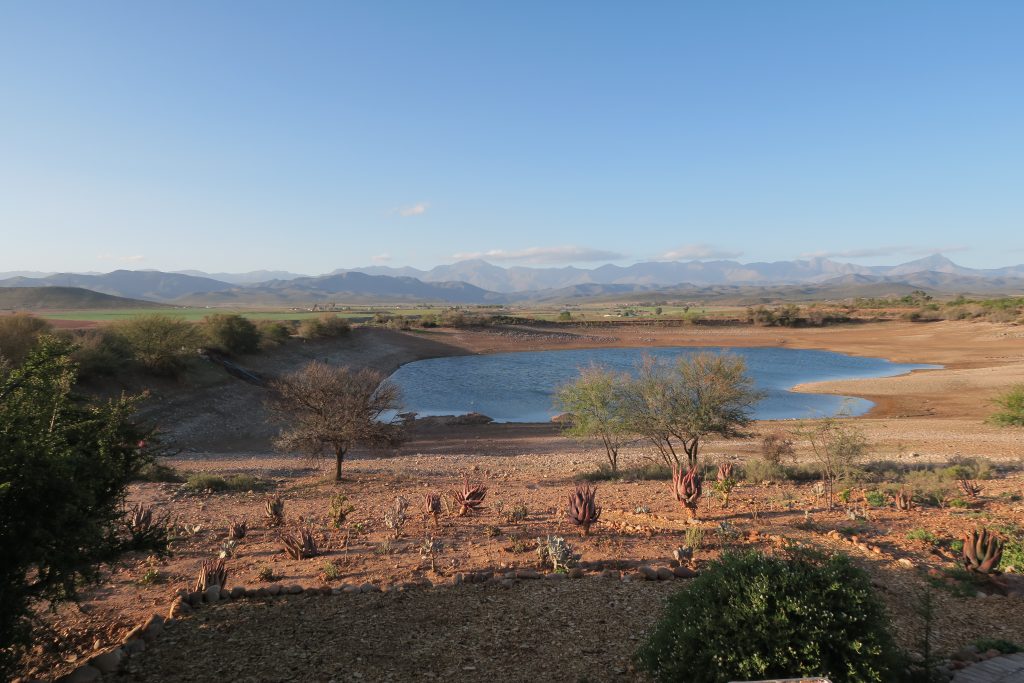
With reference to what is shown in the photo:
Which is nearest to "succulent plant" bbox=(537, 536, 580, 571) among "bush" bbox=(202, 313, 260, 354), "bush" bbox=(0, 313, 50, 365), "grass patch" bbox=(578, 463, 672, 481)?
"grass patch" bbox=(578, 463, 672, 481)

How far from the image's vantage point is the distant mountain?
11806 cm

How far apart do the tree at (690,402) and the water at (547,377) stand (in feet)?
27.7

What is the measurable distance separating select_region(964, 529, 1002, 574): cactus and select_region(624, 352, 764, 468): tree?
27.2 feet

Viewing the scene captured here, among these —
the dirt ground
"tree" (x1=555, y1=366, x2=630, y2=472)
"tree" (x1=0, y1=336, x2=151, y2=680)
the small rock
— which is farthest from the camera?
"tree" (x1=555, y1=366, x2=630, y2=472)

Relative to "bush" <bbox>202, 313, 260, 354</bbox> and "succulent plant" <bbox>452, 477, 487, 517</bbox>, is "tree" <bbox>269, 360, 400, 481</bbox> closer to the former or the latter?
"succulent plant" <bbox>452, 477, 487, 517</bbox>

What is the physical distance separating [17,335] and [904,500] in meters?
37.9

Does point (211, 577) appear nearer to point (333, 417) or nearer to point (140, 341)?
point (333, 417)

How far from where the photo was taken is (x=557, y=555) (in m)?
8.24

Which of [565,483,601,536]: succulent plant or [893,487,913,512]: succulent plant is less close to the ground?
[565,483,601,536]: succulent plant

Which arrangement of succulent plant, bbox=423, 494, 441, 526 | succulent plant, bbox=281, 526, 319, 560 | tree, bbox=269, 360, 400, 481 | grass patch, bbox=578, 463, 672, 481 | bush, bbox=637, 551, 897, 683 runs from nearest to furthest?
bush, bbox=637, 551, 897, 683 → succulent plant, bbox=281, 526, 319, 560 → succulent plant, bbox=423, 494, 441, 526 → grass patch, bbox=578, 463, 672, 481 → tree, bbox=269, 360, 400, 481

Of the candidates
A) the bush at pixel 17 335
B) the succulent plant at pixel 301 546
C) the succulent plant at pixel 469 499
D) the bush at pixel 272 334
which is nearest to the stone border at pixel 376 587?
the succulent plant at pixel 301 546

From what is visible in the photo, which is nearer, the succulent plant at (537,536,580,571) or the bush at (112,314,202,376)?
the succulent plant at (537,536,580,571)

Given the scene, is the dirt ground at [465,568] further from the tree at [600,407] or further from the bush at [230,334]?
the bush at [230,334]

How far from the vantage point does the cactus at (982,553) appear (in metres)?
7.92
